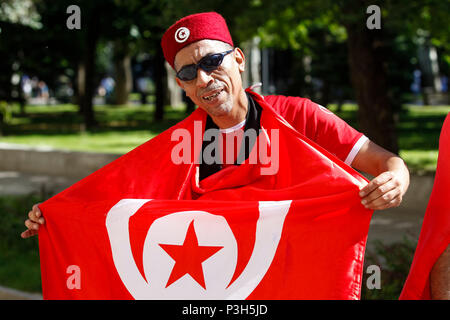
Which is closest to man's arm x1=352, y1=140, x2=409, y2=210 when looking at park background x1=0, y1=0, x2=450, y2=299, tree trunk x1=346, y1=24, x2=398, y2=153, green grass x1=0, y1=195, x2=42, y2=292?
park background x1=0, y1=0, x2=450, y2=299

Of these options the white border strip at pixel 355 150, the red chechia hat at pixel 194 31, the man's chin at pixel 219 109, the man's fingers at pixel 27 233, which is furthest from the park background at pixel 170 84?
the red chechia hat at pixel 194 31

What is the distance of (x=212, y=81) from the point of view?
11.4ft

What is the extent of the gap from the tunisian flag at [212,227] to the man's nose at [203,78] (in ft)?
0.97

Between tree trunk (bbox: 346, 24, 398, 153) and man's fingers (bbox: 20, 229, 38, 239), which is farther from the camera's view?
tree trunk (bbox: 346, 24, 398, 153)

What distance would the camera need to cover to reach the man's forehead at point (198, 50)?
3465 millimetres

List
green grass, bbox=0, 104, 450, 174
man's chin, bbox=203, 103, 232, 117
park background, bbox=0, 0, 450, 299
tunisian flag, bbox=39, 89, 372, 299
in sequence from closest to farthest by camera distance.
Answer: tunisian flag, bbox=39, 89, 372, 299 → man's chin, bbox=203, 103, 232, 117 → park background, bbox=0, 0, 450, 299 → green grass, bbox=0, 104, 450, 174

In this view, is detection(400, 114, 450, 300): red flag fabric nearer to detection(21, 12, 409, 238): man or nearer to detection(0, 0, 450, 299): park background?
detection(21, 12, 409, 238): man

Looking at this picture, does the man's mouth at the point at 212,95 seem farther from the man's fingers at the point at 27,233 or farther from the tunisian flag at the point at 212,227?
the man's fingers at the point at 27,233

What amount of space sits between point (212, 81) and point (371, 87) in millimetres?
8618

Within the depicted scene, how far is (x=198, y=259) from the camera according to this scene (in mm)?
3479

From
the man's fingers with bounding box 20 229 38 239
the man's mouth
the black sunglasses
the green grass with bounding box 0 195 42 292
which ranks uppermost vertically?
the black sunglasses

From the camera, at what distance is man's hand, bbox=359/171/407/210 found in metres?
2.97
